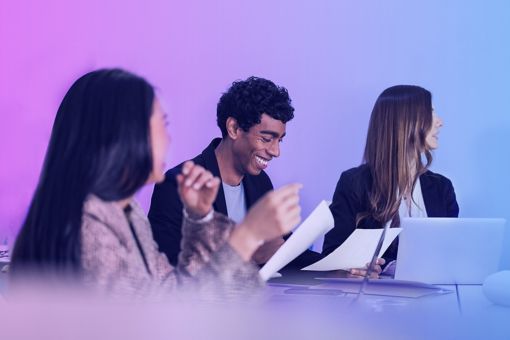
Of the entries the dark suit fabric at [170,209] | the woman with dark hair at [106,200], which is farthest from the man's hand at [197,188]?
the dark suit fabric at [170,209]

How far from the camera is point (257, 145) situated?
2.69m

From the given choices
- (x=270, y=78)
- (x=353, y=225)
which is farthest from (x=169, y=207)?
(x=270, y=78)

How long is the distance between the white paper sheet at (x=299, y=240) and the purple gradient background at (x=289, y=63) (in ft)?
5.54

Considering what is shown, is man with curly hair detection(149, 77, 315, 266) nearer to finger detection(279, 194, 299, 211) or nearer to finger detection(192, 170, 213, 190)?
finger detection(192, 170, 213, 190)

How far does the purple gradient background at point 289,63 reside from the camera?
310 centimetres

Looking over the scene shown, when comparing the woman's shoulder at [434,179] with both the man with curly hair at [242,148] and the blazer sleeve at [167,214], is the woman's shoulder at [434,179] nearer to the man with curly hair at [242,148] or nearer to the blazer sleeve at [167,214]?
the man with curly hair at [242,148]

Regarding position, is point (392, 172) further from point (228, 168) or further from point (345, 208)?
point (228, 168)

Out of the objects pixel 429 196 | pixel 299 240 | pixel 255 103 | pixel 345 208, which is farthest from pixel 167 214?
pixel 299 240

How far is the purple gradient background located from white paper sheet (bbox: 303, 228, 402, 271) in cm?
131

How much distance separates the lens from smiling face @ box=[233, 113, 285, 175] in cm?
266

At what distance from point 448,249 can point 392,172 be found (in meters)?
0.90

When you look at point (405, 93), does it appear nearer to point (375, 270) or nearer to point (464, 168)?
point (464, 168)

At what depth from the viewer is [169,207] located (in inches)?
96.8

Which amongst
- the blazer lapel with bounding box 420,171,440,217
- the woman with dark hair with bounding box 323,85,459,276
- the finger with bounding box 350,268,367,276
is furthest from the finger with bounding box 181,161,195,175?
the blazer lapel with bounding box 420,171,440,217
